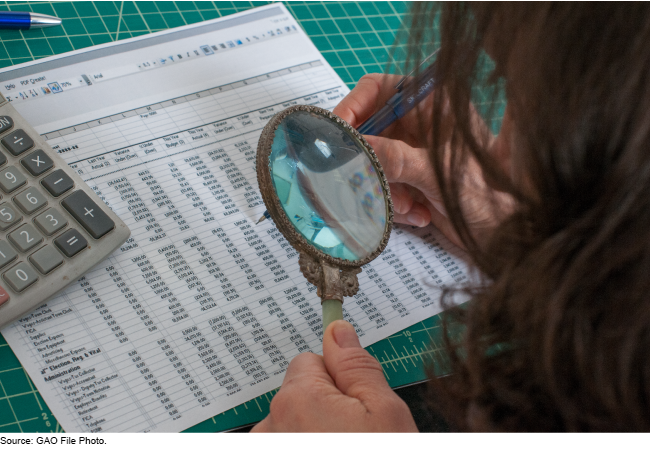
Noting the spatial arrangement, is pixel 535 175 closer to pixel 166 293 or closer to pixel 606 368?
pixel 606 368

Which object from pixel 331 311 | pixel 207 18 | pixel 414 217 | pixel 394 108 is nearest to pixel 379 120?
pixel 394 108

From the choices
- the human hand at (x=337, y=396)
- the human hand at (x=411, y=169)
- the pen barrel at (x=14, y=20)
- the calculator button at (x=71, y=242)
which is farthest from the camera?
the pen barrel at (x=14, y=20)

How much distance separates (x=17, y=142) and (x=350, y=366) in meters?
0.52

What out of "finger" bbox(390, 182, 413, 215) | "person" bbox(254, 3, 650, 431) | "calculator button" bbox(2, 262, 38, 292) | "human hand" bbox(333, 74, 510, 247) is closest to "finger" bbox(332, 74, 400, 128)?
"human hand" bbox(333, 74, 510, 247)

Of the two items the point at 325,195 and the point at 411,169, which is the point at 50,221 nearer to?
the point at 325,195

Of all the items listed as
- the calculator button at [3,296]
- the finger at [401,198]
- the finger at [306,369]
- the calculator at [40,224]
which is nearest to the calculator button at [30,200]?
the calculator at [40,224]

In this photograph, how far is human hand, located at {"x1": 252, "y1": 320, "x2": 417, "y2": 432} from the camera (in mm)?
525

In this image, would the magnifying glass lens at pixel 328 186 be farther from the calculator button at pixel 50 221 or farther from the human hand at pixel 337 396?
the calculator button at pixel 50 221

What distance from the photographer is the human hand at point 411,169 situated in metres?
0.74

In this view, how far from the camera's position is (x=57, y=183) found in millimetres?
657

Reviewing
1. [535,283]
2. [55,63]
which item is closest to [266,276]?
[535,283]

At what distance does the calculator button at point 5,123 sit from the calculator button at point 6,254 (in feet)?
0.55

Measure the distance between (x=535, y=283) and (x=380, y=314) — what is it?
1.05 feet

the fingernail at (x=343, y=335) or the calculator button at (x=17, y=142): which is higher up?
the calculator button at (x=17, y=142)
